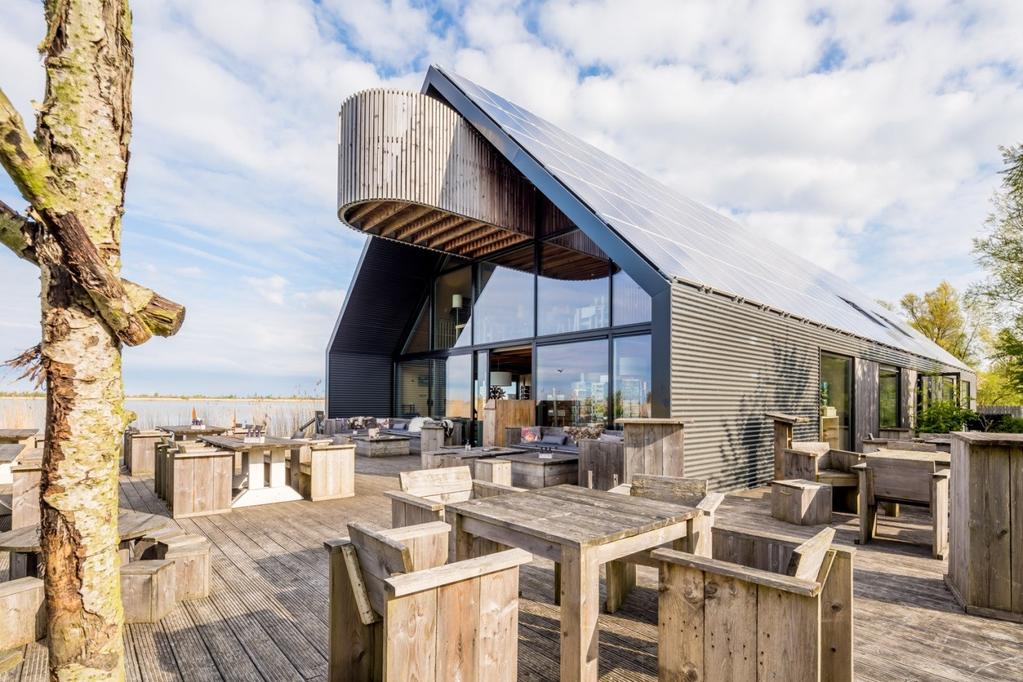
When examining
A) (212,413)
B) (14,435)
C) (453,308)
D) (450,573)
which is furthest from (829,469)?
(212,413)

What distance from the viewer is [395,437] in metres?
12.7

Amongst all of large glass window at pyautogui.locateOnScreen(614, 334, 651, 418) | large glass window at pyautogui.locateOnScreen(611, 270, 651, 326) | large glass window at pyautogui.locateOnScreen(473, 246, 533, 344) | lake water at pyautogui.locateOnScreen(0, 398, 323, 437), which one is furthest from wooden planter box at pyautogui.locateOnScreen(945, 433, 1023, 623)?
lake water at pyautogui.locateOnScreen(0, 398, 323, 437)

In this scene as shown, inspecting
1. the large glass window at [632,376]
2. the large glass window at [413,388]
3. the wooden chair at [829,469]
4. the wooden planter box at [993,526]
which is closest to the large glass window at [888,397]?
the wooden chair at [829,469]

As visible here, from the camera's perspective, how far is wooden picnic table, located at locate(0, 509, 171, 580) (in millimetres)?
3221

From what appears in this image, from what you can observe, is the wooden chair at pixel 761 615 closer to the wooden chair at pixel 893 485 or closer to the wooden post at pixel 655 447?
the wooden chair at pixel 893 485

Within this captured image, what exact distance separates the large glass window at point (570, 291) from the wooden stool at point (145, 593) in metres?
7.68

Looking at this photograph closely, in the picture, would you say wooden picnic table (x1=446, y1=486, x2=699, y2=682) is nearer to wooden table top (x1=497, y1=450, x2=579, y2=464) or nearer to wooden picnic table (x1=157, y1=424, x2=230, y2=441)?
wooden table top (x1=497, y1=450, x2=579, y2=464)

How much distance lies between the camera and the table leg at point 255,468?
7.04 metres

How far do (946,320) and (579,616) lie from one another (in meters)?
35.6

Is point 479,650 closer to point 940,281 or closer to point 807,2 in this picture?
point 807,2

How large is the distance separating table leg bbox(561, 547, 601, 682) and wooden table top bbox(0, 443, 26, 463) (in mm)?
7293

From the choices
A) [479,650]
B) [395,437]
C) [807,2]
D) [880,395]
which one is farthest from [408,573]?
[880,395]

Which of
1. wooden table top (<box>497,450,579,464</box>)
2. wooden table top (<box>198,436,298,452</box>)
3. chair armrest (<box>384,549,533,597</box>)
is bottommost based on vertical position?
wooden table top (<box>497,450,579,464</box>)

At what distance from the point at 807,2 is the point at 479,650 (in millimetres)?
8849
